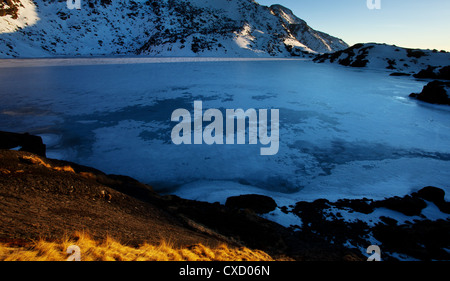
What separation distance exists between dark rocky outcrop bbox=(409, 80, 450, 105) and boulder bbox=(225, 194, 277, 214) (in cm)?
2259

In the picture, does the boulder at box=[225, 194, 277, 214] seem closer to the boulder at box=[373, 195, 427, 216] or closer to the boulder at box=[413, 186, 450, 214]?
the boulder at box=[373, 195, 427, 216]

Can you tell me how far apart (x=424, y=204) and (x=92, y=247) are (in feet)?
26.1

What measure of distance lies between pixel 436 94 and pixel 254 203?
78.7ft

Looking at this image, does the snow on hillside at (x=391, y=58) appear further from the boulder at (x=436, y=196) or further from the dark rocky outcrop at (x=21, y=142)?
the dark rocky outcrop at (x=21, y=142)

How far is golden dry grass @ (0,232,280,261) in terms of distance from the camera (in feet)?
7.47

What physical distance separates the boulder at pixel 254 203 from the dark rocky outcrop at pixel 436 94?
2259cm

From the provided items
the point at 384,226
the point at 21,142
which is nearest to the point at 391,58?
the point at 384,226

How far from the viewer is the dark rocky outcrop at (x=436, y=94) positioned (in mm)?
19547

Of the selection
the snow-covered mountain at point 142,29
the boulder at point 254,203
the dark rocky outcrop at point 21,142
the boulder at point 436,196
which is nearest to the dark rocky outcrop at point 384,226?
the boulder at point 436,196

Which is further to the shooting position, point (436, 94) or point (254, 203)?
point (436, 94)

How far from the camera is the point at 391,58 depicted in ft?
173

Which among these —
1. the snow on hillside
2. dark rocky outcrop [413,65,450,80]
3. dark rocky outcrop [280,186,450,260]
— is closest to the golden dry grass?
dark rocky outcrop [280,186,450,260]

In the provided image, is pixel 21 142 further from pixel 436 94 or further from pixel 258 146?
pixel 436 94
